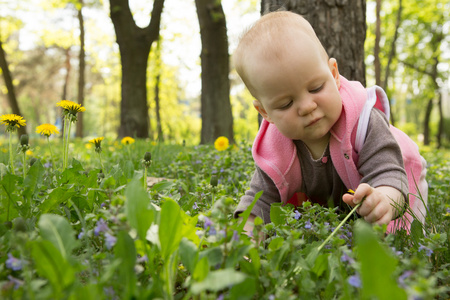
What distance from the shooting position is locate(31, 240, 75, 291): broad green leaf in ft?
2.96

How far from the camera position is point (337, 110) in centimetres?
192

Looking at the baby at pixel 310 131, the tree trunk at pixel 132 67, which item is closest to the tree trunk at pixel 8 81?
the tree trunk at pixel 132 67

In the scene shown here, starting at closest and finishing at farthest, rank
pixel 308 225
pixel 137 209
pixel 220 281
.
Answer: pixel 220 281, pixel 137 209, pixel 308 225

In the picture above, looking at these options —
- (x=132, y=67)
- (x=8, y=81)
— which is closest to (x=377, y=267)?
(x=132, y=67)

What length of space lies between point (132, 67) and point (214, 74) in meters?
2.37

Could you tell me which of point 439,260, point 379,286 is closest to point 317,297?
point 379,286

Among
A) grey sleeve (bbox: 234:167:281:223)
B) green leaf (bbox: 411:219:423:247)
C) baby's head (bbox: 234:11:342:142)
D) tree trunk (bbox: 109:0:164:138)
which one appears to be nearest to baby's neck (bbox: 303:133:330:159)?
baby's head (bbox: 234:11:342:142)

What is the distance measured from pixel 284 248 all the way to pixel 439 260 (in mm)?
662

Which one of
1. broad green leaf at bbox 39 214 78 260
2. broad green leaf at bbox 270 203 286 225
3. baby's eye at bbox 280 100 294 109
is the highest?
baby's eye at bbox 280 100 294 109

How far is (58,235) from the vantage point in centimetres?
103

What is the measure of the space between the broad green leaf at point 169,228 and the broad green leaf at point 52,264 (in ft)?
0.88

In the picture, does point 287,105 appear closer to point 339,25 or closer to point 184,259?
point 184,259

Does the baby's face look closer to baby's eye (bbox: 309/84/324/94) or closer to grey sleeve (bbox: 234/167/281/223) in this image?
baby's eye (bbox: 309/84/324/94)

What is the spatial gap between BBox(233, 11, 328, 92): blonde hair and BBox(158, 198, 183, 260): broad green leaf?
956 millimetres
